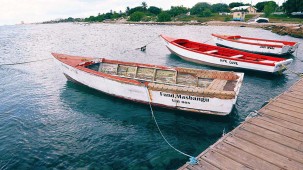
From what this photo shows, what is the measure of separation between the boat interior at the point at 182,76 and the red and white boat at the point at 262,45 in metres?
17.1

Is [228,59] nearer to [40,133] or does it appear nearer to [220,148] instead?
[220,148]

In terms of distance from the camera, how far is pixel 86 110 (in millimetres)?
15031

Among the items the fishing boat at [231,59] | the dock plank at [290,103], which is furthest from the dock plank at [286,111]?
the fishing boat at [231,59]

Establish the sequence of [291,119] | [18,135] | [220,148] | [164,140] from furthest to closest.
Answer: [18,135] → [164,140] → [291,119] → [220,148]

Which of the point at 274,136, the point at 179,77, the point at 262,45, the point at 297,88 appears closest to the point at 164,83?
the point at 179,77

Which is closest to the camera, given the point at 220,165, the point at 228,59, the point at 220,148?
the point at 220,165

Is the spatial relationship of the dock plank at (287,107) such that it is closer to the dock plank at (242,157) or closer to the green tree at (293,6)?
the dock plank at (242,157)

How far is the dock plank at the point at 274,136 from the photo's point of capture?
8055 mm

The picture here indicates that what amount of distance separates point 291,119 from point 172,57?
70.1 ft

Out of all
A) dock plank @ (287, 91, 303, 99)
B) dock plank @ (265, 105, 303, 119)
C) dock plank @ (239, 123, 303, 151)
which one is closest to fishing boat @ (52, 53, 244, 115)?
dock plank @ (265, 105, 303, 119)

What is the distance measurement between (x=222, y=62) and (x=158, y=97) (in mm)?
11714

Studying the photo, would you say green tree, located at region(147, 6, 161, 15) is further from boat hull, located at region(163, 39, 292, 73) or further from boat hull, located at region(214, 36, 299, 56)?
boat hull, located at region(163, 39, 292, 73)

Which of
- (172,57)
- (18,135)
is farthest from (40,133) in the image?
(172,57)

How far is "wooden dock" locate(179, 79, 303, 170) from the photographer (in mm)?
7129
